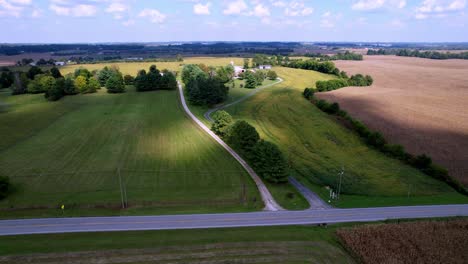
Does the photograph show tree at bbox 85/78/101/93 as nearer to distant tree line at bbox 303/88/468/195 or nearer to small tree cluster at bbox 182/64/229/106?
small tree cluster at bbox 182/64/229/106

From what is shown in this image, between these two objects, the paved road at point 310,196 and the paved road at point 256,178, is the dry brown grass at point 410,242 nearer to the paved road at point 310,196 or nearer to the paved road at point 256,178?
the paved road at point 310,196

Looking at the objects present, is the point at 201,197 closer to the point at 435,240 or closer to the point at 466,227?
the point at 435,240

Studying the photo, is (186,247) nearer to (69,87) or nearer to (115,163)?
(115,163)

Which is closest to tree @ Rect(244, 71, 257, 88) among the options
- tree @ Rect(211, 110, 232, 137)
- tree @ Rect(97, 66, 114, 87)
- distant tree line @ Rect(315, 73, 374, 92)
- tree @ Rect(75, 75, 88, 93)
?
distant tree line @ Rect(315, 73, 374, 92)

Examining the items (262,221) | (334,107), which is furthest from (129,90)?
(262,221)

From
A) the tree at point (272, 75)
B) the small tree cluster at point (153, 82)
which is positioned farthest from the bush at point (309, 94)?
the small tree cluster at point (153, 82)

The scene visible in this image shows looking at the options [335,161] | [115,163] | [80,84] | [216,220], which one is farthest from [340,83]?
[216,220]
